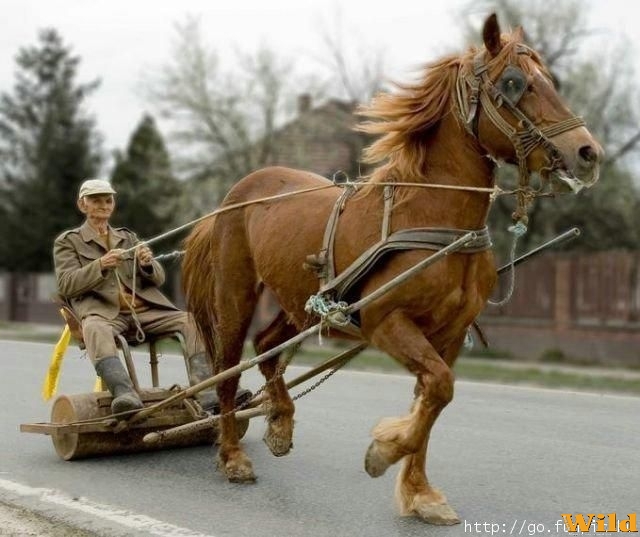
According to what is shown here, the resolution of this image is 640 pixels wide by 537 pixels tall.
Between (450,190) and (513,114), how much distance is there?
54 centimetres

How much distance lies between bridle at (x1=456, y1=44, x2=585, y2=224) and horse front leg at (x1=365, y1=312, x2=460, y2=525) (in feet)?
2.85

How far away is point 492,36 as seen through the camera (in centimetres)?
521

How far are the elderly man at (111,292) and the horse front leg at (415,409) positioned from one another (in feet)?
6.93

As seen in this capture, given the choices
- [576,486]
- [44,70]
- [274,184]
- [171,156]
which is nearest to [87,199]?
[274,184]

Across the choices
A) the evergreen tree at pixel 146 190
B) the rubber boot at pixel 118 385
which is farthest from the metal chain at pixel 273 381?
the evergreen tree at pixel 146 190

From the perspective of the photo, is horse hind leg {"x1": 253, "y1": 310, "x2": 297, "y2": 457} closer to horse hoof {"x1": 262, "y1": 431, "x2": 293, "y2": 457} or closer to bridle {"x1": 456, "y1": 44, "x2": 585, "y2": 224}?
horse hoof {"x1": 262, "y1": 431, "x2": 293, "y2": 457}

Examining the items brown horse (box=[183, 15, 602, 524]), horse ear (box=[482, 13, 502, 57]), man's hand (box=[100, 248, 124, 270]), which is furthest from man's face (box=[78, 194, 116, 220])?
horse ear (box=[482, 13, 502, 57])

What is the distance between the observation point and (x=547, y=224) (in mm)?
24219

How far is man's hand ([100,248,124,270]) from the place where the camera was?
6781 millimetres

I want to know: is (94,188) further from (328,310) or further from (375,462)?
(375,462)

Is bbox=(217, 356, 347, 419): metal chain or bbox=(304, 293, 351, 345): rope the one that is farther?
bbox=(217, 356, 347, 419): metal chain

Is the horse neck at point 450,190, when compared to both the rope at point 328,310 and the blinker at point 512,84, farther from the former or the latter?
the rope at point 328,310

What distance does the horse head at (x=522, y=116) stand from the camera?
4.83 meters

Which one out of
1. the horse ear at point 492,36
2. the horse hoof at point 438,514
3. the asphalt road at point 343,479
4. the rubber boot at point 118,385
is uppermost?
the horse ear at point 492,36
